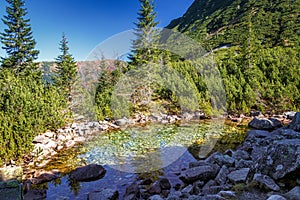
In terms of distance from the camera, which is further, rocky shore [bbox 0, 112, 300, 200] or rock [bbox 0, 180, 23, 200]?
rock [bbox 0, 180, 23, 200]

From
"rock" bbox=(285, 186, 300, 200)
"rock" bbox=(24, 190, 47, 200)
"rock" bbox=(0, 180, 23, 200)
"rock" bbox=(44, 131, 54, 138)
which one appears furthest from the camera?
"rock" bbox=(44, 131, 54, 138)

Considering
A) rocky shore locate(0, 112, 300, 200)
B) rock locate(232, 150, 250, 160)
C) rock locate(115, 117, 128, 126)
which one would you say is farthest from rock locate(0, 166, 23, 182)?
rock locate(115, 117, 128, 126)

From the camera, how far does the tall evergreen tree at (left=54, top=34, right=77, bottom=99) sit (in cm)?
2048

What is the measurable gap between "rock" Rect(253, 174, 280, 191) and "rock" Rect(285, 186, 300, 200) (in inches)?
10.7

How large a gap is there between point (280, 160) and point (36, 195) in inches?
235

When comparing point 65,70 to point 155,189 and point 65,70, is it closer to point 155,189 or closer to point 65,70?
point 65,70

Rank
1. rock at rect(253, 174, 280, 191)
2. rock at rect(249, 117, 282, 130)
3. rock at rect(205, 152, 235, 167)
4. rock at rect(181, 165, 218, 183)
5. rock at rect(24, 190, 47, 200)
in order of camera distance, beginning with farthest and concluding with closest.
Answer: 1. rock at rect(249, 117, 282, 130)
2. rock at rect(205, 152, 235, 167)
3. rock at rect(181, 165, 218, 183)
4. rock at rect(24, 190, 47, 200)
5. rock at rect(253, 174, 280, 191)

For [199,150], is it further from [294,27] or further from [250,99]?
[294,27]

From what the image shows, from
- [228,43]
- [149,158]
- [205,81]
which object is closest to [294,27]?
[228,43]

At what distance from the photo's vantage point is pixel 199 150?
9.47 metres

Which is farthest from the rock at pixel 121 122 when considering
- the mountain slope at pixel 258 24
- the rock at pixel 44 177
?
the mountain slope at pixel 258 24

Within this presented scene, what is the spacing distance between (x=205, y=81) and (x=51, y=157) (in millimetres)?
14222

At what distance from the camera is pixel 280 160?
12.5 ft

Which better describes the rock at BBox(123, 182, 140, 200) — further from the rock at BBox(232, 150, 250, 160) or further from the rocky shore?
the rock at BBox(232, 150, 250, 160)
